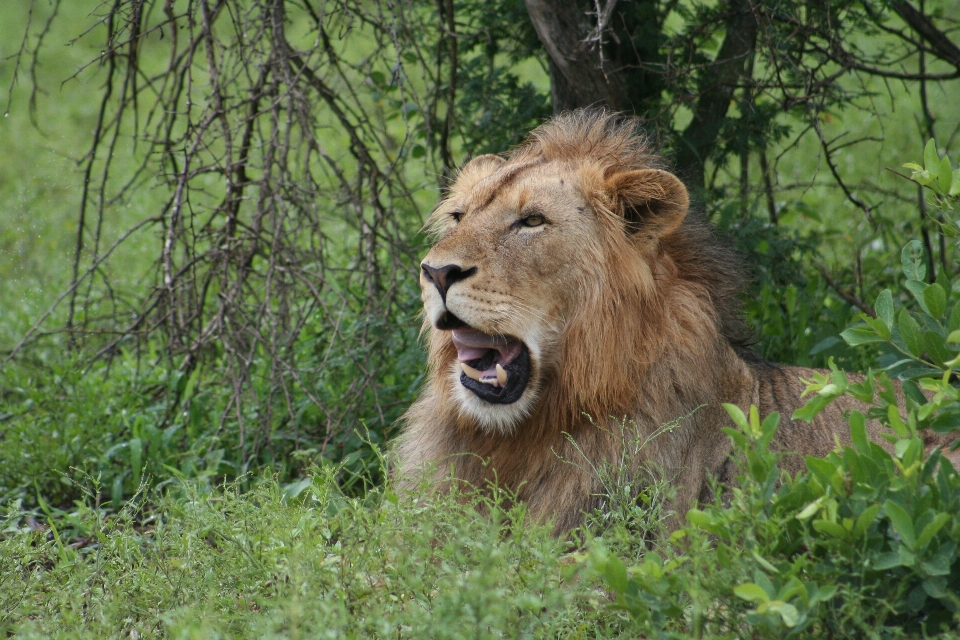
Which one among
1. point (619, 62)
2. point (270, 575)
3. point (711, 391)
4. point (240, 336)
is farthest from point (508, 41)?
point (270, 575)

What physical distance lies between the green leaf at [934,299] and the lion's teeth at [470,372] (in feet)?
4.29

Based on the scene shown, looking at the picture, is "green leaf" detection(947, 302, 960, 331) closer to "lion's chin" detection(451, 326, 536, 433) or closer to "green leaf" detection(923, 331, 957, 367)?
"green leaf" detection(923, 331, 957, 367)

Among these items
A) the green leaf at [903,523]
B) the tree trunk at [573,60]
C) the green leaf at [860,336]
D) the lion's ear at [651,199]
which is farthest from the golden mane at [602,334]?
the green leaf at [903,523]

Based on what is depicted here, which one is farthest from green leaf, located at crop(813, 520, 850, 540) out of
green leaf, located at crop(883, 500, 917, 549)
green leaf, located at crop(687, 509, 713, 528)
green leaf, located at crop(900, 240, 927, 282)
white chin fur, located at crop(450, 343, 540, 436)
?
white chin fur, located at crop(450, 343, 540, 436)

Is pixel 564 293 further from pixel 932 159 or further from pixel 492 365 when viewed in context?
pixel 932 159

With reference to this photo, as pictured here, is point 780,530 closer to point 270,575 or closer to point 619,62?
point 270,575

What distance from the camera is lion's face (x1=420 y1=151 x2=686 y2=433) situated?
3.08 m

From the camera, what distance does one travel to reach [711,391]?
3279 mm

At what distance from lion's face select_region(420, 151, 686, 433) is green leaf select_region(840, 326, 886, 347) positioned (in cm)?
76

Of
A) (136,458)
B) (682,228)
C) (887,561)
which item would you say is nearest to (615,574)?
(887,561)

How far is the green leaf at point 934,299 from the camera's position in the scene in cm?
257

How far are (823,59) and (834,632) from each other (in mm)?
3089

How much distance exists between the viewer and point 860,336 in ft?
8.73

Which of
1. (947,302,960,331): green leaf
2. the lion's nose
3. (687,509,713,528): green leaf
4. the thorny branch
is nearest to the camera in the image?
(687,509,713,528): green leaf
